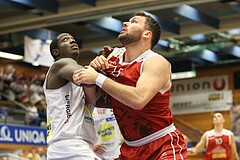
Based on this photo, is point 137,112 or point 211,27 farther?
point 211,27

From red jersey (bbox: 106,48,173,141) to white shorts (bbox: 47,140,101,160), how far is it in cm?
40

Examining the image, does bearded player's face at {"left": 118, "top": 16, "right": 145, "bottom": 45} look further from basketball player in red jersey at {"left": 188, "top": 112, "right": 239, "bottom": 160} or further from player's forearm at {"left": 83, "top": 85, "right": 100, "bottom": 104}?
basketball player in red jersey at {"left": 188, "top": 112, "right": 239, "bottom": 160}

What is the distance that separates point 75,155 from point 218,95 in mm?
20064

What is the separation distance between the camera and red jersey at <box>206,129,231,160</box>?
11805mm

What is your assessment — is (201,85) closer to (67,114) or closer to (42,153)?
(42,153)

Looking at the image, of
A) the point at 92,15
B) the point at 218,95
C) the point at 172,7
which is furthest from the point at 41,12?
the point at 218,95

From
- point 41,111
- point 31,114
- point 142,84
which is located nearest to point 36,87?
point 41,111

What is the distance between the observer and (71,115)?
15.8ft

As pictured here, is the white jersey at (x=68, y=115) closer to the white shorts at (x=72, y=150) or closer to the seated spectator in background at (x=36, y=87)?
the white shorts at (x=72, y=150)

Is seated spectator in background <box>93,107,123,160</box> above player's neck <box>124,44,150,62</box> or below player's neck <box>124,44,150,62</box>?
below

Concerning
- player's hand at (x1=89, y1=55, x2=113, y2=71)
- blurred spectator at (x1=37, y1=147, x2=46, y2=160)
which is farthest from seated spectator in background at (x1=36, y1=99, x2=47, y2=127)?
player's hand at (x1=89, y1=55, x2=113, y2=71)

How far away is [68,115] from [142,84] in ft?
3.01

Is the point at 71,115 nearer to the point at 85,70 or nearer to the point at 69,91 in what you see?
the point at 69,91

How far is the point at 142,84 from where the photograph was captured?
13.7ft
